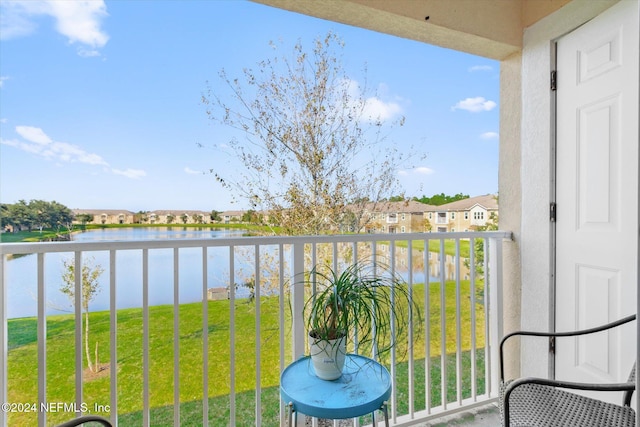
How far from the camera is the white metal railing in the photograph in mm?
1220

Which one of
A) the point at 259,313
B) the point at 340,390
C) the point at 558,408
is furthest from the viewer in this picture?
the point at 259,313

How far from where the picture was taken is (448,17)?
180 centimetres

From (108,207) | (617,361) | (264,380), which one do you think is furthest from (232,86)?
(617,361)

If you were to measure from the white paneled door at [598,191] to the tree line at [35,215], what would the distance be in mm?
2807

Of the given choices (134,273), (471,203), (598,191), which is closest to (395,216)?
(471,203)

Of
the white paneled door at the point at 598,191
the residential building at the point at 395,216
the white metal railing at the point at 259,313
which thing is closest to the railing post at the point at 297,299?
the white metal railing at the point at 259,313

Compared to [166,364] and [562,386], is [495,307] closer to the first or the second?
[562,386]

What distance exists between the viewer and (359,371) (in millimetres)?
1359

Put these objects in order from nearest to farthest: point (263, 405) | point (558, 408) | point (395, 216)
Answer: point (558, 408) < point (263, 405) < point (395, 216)

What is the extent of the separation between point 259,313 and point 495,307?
1510mm

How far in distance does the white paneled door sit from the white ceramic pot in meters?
1.28

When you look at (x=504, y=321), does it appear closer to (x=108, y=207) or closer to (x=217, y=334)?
(x=217, y=334)

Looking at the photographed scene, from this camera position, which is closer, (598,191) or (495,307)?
(598,191)

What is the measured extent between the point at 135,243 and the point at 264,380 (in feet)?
5.35
